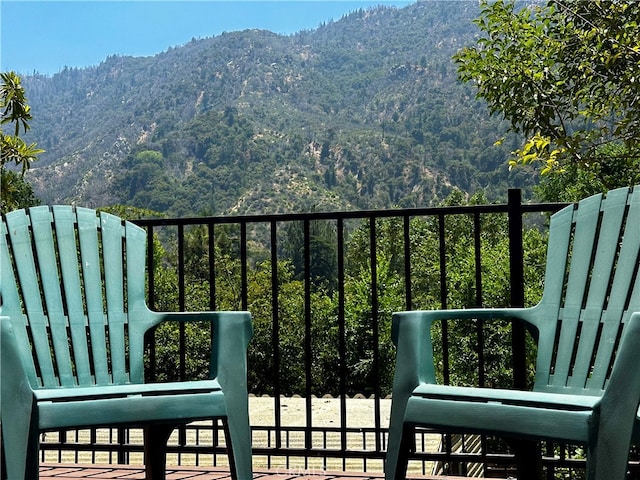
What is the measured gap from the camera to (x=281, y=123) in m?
76.1

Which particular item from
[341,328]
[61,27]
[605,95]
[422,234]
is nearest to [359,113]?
[422,234]

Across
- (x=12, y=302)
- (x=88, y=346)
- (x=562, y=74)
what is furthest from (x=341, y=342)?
(x=562, y=74)

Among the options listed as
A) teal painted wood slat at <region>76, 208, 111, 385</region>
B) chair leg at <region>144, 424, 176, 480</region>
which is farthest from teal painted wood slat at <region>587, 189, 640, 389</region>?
teal painted wood slat at <region>76, 208, 111, 385</region>

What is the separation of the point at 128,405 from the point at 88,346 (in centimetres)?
59

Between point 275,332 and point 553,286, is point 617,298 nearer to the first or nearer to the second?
point 553,286

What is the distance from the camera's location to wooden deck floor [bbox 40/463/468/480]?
2.61 m

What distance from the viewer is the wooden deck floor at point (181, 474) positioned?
2611 mm

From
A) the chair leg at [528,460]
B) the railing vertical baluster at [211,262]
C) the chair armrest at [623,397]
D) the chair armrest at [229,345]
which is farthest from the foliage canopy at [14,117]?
the chair armrest at [623,397]

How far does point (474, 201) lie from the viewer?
37719 mm

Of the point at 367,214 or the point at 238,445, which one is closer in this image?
the point at 238,445

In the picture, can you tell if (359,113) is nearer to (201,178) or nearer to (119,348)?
(201,178)

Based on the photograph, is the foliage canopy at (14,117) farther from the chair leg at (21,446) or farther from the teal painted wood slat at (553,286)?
the teal painted wood slat at (553,286)

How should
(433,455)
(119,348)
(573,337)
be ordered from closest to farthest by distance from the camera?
(573,337), (119,348), (433,455)

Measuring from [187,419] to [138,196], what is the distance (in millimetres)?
65259
